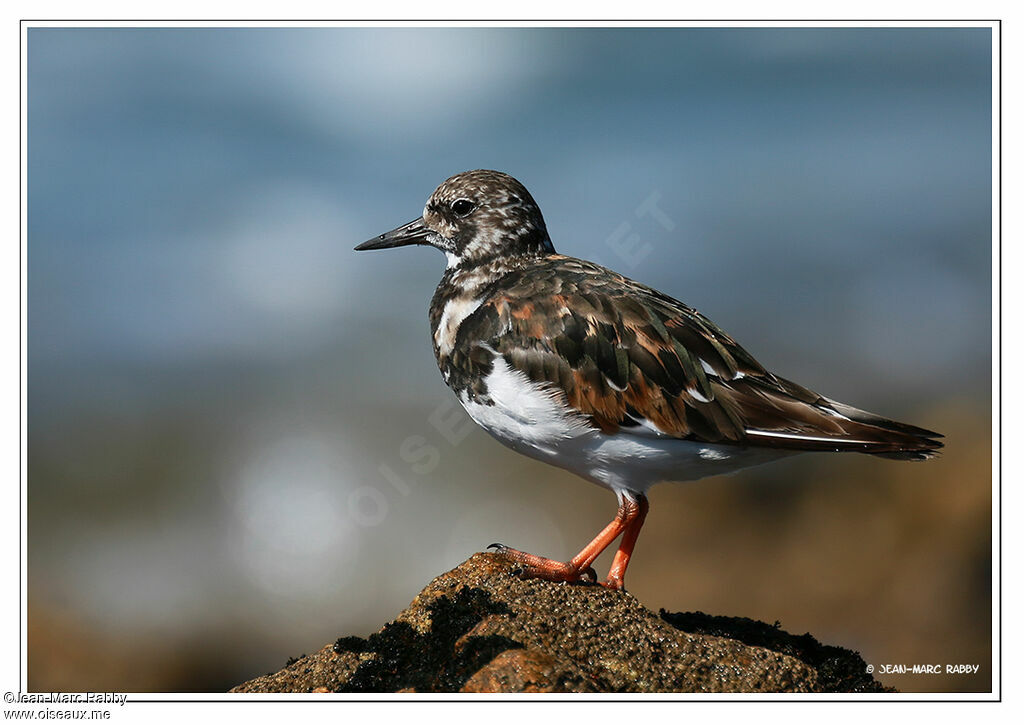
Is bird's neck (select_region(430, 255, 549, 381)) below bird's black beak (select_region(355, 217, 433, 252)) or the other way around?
below

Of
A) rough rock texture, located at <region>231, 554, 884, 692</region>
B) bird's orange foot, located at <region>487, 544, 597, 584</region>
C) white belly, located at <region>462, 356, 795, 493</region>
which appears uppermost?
white belly, located at <region>462, 356, 795, 493</region>

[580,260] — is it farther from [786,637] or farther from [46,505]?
[46,505]

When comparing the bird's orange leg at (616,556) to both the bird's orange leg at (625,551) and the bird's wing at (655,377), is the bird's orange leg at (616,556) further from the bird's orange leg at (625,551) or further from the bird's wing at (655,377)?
the bird's wing at (655,377)

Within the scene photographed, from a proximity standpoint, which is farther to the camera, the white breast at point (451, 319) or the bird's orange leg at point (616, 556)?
the white breast at point (451, 319)

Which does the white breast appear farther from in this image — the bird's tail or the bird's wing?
the bird's tail

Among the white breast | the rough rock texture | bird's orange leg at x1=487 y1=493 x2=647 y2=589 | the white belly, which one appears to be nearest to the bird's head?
the white breast

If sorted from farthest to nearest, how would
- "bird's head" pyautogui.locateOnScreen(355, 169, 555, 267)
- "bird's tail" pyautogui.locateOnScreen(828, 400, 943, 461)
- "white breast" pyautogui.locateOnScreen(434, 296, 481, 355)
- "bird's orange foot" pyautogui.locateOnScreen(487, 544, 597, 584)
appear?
"bird's head" pyautogui.locateOnScreen(355, 169, 555, 267)
"white breast" pyautogui.locateOnScreen(434, 296, 481, 355)
"bird's orange foot" pyautogui.locateOnScreen(487, 544, 597, 584)
"bird's tail" pyautogui.locateOnScreen(828, 400, 943, 461)

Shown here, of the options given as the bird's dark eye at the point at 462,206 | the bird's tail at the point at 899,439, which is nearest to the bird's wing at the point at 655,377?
the bird's tail at the point at 899,439

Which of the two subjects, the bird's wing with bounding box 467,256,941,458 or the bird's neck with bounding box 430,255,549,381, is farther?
the bird's neck with bounding box 430,255,549,381
